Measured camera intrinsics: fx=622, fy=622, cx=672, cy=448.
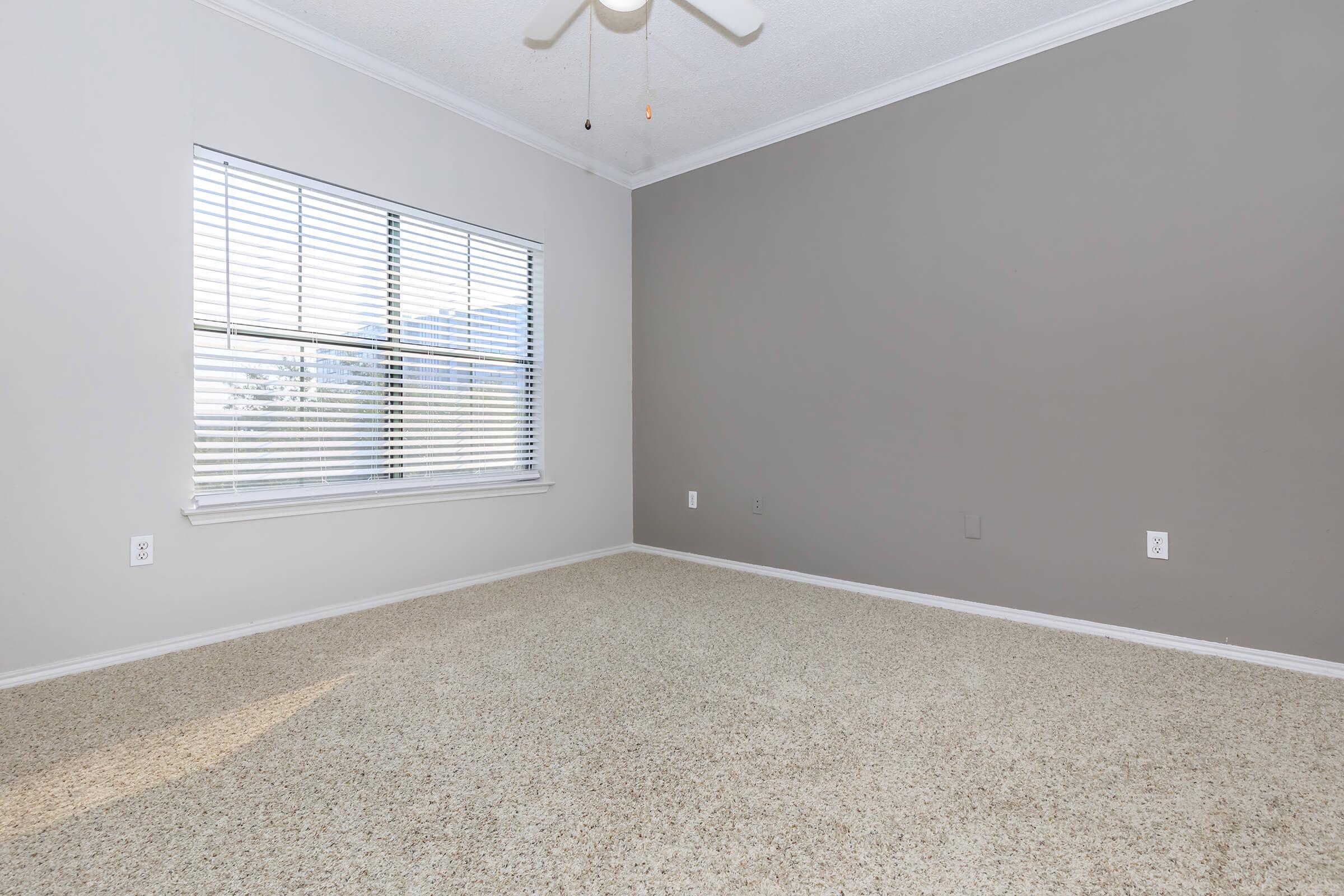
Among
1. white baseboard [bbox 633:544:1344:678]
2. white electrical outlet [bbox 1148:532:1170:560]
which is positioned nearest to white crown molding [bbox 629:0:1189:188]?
white electrical outlet [bbox 1148:532:1170:560]

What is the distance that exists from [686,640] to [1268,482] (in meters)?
2.23

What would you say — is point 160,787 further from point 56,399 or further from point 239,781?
point 56,399

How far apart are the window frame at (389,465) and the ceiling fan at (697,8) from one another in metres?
1.31

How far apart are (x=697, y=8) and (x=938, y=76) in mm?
→ 1492

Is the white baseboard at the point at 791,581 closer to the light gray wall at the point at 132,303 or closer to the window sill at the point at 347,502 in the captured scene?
the light gray wall at the point at 132,303

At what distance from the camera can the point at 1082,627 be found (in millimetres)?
2607

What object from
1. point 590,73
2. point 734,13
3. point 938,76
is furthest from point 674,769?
point 938,76

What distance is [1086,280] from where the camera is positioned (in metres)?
2.60

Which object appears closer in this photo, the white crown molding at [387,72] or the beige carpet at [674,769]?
the beige carpet at [674,769]

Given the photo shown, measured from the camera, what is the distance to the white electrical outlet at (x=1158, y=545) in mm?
2459

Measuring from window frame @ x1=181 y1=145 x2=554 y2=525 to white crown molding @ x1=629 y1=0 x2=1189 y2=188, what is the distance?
123 cm

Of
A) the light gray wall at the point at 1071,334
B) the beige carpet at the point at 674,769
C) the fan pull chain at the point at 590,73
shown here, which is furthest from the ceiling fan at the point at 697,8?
the beige carpet at the point at 674,769

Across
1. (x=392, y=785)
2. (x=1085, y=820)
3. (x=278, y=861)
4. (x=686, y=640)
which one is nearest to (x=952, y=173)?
(x=686, y=640)

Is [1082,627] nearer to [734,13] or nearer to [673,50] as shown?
[734,13]
